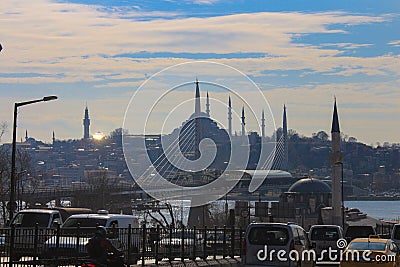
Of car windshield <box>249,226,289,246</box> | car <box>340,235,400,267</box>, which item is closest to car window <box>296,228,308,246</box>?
car windshield <box>249,226,289,246</box>

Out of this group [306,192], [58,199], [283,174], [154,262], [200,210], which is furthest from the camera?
[283,174]

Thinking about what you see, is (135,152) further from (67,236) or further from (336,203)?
(67,236)

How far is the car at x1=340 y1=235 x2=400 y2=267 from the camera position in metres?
22.6

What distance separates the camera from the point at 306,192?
136 meters

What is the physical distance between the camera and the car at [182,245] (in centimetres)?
2669

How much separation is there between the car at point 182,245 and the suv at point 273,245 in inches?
160

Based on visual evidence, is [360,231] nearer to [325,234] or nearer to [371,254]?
[325,234]

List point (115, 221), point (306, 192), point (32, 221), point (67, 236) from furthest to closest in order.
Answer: point (306, 192)
point (32, 221)
point (115, 221)
point (67, 236)

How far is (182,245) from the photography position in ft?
89.7

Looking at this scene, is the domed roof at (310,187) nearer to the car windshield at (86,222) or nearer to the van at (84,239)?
the car windshield at (86,222)

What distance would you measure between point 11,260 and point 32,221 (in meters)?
10.4

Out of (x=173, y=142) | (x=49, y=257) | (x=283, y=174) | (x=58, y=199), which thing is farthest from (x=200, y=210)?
(x=49, y=257)

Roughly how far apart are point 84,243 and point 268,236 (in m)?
5.62

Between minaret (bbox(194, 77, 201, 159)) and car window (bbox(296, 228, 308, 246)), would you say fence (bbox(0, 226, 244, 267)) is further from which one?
minaret (bbox(194, 77, 201, 159))
